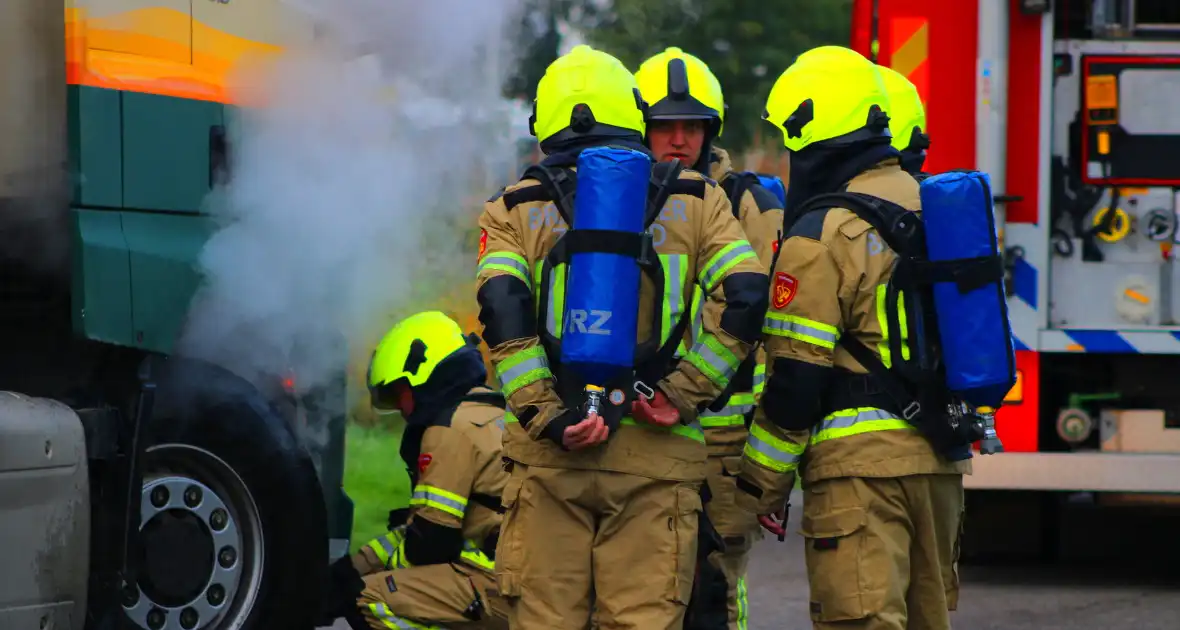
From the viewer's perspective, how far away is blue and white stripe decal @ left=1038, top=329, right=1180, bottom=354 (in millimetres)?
7258

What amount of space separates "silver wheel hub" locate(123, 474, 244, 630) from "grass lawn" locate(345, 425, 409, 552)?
325 centimetres

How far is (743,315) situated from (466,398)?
71.7 inches

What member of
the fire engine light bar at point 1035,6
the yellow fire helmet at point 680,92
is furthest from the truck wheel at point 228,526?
the fire engine light bar at point 1035,6

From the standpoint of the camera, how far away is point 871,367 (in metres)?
4.47

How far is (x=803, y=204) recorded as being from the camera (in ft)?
15.1

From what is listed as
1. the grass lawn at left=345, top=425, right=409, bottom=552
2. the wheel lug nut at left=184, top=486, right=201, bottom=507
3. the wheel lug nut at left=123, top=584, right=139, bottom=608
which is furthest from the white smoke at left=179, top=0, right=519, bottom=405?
the grass lawn at left=345, top=425, right=409, bottom=552

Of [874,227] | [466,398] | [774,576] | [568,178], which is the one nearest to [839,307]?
[874,227]

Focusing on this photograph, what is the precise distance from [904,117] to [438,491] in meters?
1.84

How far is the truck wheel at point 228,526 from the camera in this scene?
5.03 m

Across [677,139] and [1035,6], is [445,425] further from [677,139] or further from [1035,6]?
[1035,6]

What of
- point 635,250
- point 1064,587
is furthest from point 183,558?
point 1064,587

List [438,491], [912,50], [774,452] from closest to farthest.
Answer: [774,452] → [438,491] → [912,50]

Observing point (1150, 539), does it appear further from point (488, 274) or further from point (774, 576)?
point (488, 274)

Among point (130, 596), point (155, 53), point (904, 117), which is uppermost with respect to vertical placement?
point (155, 53)
